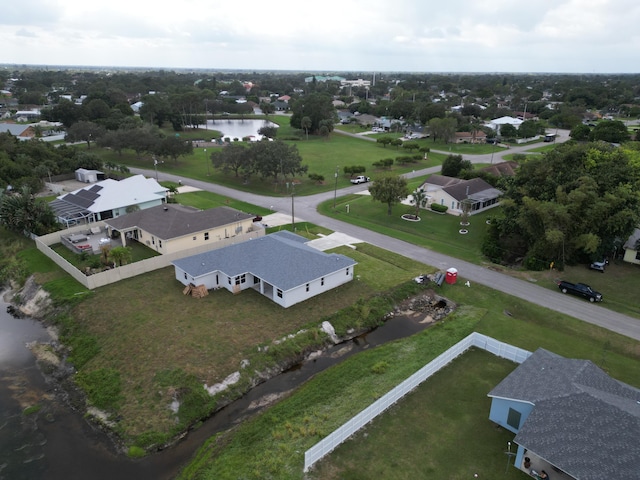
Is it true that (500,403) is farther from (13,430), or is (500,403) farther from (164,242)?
(164,242)

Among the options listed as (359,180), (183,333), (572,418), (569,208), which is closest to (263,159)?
(359,180)

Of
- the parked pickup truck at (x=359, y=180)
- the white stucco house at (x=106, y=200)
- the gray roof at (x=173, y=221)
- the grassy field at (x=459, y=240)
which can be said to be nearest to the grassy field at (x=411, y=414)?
the grassy field at (x=459, y=240)

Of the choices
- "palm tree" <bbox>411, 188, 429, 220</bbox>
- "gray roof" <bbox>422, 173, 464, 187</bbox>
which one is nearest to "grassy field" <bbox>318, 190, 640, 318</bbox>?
"palm tree" <bbox>411, 188, 429, 220</bbox>

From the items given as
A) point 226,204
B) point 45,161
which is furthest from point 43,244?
point 45,161

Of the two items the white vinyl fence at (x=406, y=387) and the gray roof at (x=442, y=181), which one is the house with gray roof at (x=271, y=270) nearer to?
the white vinyl fence at (x=406, y=387)

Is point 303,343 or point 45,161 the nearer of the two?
point 303,343
